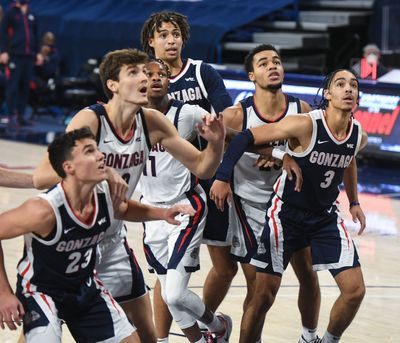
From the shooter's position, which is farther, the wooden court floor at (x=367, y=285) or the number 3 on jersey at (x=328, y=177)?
the wooden court floor at (x=367, y=285)

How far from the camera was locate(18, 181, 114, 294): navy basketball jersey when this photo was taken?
5230 millimetres

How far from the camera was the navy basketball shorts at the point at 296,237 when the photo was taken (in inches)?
261

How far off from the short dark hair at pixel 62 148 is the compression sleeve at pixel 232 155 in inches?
54.7

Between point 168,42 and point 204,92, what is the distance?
15.7 inches

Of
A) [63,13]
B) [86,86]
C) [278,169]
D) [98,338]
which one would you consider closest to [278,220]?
[278,169]

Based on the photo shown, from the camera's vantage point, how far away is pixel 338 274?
21.5 ft

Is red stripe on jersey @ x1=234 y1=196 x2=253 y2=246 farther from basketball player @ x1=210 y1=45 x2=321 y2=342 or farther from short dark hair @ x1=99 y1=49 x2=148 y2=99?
short dark hair @ x1=99 y1=49 x2=148 y2=99

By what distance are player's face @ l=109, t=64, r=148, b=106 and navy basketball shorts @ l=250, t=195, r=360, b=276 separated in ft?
4.55

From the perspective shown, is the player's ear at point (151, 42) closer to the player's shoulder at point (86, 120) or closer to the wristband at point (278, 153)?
the wristband at point (278, 153)

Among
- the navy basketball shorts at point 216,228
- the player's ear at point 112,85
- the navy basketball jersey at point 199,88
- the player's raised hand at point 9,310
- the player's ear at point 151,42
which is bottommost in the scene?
the navy basketball shorts at point 216,228

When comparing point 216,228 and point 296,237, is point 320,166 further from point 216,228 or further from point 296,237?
point 216,228

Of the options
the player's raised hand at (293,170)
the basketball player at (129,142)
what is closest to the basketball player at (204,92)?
the player's raised hand at (293,170)

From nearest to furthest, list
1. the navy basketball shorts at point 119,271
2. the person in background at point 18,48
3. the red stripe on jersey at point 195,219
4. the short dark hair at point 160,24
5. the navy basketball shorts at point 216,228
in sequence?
the navy basketball shorts at point 119,271 → the red stripe on jersey at point 195,219 → the navy basketball shorts at point 216,228 → the short dark hair at point 160,24 → the person in background at point 18,48

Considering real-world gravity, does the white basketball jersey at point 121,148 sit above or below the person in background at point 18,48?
above
